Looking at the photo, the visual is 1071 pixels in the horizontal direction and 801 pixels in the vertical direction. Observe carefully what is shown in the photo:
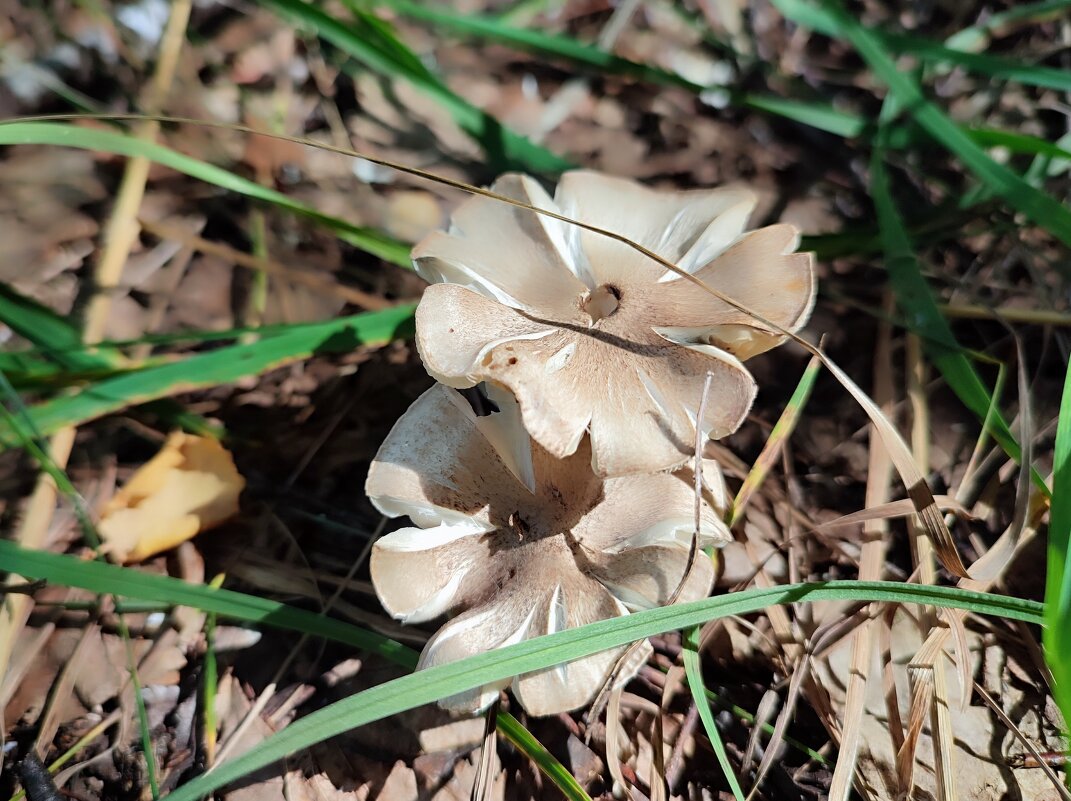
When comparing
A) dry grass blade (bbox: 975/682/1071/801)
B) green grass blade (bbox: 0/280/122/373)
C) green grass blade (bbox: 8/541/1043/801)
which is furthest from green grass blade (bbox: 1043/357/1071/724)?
green grass blade (bbox: 0/280/122/373)

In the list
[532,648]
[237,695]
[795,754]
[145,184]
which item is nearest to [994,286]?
[795,754]

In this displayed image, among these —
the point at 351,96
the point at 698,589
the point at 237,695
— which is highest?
the point at 351,96

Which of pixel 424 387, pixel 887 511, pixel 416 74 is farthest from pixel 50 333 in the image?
pixel 887 511

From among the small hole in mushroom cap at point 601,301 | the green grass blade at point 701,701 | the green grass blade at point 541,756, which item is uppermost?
the small hole in mushroom cap at point 601,301

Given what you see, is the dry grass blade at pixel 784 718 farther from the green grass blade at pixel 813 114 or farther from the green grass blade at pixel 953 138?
the green grass blade at pixel 813 114

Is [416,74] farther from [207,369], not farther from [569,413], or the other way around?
[569,413]

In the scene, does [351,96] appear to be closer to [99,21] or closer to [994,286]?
[99,21]

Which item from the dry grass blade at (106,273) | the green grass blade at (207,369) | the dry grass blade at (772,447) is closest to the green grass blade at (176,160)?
the dry grass blade at (106,273)
